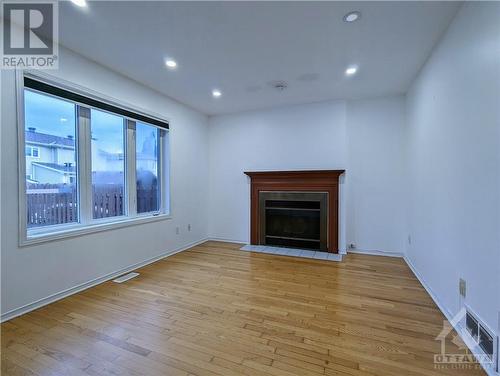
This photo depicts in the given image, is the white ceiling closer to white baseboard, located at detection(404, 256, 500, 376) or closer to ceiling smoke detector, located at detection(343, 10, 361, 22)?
ceiling smoke detector, located at detection(343, 10, 361, 22)

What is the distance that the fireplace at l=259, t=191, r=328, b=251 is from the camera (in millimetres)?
4152

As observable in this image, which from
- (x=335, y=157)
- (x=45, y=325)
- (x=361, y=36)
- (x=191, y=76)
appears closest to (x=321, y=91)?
(x=335, y=157)

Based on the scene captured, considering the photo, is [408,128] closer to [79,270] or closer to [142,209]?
[142,209]

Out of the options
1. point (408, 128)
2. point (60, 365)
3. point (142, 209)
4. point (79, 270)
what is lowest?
point (60, 365)

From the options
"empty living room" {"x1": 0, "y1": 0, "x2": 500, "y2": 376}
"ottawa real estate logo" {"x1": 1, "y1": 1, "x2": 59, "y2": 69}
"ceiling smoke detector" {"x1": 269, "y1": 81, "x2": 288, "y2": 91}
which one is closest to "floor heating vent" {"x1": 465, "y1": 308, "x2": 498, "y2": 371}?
"empty living room" {"x1": 0, "y1": 0, "x2": 500, "y2": 376}

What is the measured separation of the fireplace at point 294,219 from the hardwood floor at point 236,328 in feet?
3.81

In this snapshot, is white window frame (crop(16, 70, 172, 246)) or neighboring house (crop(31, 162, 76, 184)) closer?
white window frame (crop(16, 70, 172, 246))

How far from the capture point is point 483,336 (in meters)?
1.58

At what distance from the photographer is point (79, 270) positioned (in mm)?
2656

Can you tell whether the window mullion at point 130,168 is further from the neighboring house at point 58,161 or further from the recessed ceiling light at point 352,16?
the recessed ceiling light at point 352,16

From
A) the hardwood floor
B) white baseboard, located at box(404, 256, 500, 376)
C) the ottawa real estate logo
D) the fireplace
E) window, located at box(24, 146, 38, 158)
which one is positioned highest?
the ottawa real estate logo

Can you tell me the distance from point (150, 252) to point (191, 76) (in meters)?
2.64

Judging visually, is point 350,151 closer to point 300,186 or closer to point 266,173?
point 300,186

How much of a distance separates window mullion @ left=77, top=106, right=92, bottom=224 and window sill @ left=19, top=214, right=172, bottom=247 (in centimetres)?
15
